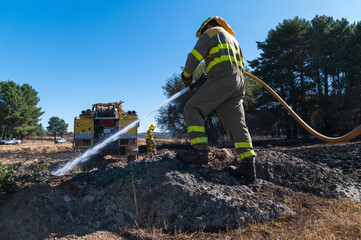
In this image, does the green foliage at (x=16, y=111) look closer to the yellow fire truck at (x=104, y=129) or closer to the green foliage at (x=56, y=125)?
the green foliage at (x=56, y=125)

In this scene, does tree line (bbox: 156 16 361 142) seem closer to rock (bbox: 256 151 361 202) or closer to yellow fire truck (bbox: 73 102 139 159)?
yellow fire truck (bbox: 73 102 139 159)

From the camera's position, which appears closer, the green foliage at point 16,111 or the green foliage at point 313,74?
the green foliage at point 313,74

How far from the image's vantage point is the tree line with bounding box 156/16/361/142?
1930 cm

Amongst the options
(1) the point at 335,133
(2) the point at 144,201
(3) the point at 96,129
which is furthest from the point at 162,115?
(2) the point at 144,201

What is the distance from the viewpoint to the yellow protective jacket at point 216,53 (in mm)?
3039

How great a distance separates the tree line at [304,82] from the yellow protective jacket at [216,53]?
16363 millimetres

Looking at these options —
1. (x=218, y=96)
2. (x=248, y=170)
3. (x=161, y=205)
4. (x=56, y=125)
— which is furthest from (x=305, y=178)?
(x=56, y=125)

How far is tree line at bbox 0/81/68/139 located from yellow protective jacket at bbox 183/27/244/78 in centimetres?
5126

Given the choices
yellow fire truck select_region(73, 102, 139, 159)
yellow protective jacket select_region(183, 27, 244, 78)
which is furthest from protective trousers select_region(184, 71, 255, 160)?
yellow fire truck select_region(73, 102, 139, 159)

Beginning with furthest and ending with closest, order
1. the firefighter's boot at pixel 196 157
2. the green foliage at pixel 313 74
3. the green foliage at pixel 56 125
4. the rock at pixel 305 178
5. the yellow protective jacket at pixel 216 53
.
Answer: the green foliage at pixel 56 125
the green foliage at pixel 313 74
the firefighter's boot at pixel 196 157
the yellow protective jacket at pixel 216 53
the rock at pixel 305 178

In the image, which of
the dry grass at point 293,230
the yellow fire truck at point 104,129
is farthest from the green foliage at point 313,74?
the dry grass at point 293,230

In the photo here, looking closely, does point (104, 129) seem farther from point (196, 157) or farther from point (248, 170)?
point (248, 170)

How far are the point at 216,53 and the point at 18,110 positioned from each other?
53471 millimetres

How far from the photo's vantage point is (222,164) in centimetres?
372
